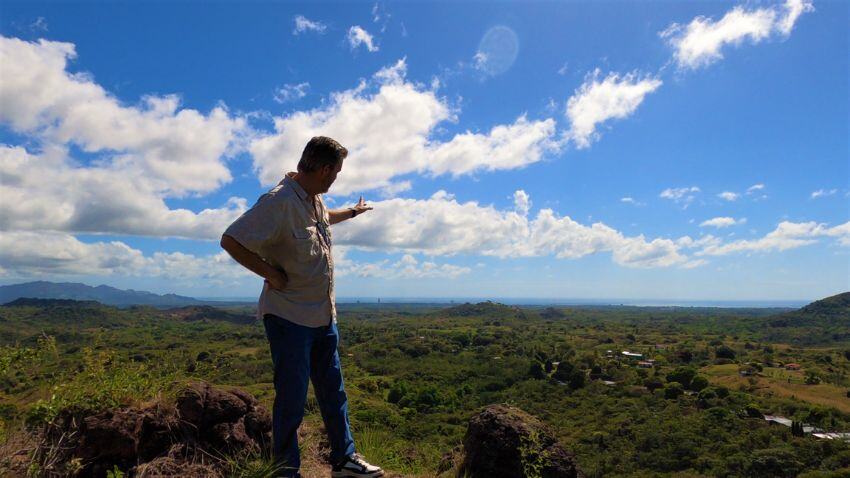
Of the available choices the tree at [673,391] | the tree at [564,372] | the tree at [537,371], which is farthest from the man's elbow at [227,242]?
the tree at [537,371]

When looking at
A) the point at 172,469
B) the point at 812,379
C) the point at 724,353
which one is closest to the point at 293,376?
the point at 172,469

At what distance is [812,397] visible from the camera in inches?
1986

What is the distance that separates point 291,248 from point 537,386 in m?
62.0

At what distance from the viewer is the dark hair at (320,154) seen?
9.77 feet

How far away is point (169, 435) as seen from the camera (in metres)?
3.34

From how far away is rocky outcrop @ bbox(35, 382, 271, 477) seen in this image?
119 inches

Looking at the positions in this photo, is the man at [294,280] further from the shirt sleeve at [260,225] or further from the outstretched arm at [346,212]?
the outstretched arm at [346,212]

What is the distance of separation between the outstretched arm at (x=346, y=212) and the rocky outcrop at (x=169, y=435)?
1.64 metres

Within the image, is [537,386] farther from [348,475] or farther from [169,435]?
[169,435]

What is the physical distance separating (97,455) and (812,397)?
217 ft

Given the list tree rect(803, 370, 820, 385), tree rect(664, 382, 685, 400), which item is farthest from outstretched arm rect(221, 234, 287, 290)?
tree rect(803, 370, 820, 385)

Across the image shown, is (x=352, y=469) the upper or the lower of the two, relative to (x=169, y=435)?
lower

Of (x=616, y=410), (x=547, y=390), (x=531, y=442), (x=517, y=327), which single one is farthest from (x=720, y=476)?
(x=517, y=327)

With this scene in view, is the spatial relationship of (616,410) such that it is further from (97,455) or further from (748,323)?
(748,323)
